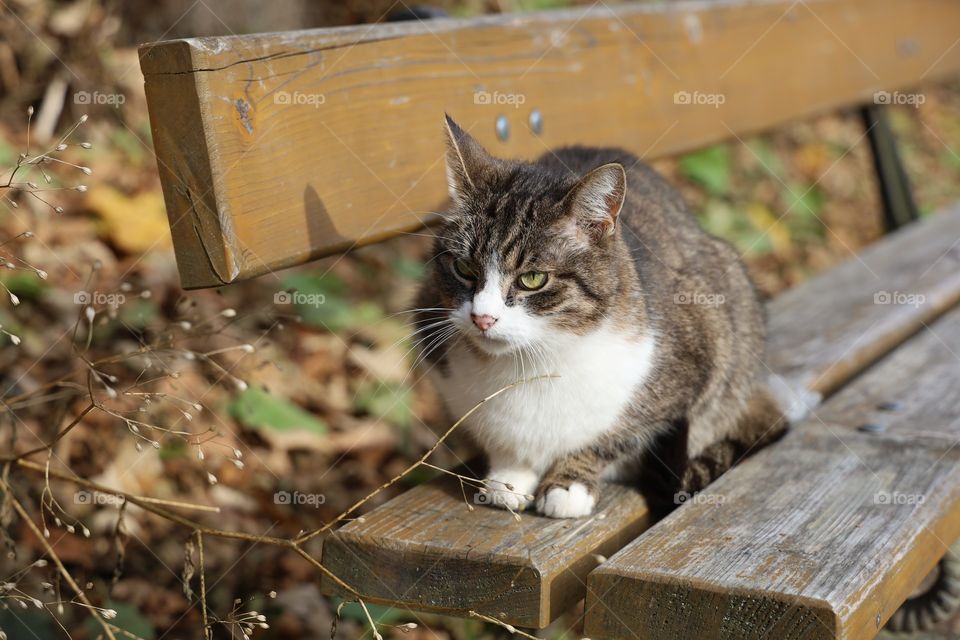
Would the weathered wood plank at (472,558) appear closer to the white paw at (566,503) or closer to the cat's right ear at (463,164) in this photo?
the white paw at (566,503)

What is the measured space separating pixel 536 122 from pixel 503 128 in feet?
0.46

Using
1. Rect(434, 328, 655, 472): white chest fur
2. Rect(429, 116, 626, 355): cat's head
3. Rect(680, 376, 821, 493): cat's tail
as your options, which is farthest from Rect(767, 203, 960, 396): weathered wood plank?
Rect(429, 116, 626, 355): cat's head

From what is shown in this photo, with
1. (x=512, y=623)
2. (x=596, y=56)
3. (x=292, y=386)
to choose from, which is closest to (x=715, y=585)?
(x=512, y=623)

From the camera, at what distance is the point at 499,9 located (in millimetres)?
5996

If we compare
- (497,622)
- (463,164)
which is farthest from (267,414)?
(497,622)

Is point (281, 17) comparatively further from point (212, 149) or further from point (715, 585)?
point (715, 585)

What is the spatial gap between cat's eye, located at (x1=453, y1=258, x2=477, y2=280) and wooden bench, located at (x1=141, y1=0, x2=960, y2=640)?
0.24 metres

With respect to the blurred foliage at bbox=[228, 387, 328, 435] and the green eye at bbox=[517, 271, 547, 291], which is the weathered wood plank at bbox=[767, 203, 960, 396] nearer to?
the green eye at bbox=[517, 271, 547, 291]

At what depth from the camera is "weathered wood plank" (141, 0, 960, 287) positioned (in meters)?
1.94

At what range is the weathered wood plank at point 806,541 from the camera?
1.69 metres

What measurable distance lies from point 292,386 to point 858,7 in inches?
111

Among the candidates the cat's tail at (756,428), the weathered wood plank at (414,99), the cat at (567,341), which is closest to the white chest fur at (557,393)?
the cat at (567,341)

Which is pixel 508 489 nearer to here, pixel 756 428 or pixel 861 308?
pixel 756 428

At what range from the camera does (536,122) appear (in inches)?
118
